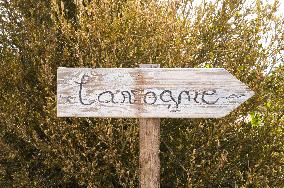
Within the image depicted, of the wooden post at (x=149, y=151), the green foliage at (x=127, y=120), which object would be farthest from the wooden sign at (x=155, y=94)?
the green foliage at (x=127, y=120)

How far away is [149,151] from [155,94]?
0.41 meters

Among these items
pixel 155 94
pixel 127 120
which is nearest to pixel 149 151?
pixel 155 94

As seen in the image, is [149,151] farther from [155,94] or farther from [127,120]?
[127,120]

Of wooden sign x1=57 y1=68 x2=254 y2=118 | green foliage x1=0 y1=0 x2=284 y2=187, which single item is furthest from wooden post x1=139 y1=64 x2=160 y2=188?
green foliage x1=0 y1=0 x2=284 y2=187

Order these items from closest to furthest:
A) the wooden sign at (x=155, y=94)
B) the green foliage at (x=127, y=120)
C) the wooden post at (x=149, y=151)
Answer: the wooden sign at (x=155, y=94) → the wooden post at (x=149, y=151) → the green foliage at (x=127, y=120)

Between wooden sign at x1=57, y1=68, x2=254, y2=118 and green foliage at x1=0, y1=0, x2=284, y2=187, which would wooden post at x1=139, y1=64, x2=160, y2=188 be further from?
green foliage at x1=0, y1=0, x2=284, y2=187

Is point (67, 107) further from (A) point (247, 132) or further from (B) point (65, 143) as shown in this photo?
(A) point (247, 132)

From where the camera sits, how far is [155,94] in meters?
2.86

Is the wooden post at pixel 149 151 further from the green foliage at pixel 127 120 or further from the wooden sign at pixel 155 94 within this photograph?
the green foliage at pixel 127 120

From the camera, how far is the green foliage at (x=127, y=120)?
383 cm

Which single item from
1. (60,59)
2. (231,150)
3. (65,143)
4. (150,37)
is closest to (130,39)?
(150,37)

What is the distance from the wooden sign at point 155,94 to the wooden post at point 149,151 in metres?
0.17

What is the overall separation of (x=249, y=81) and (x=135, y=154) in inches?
48.1

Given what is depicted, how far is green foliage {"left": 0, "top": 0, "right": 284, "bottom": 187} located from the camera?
12.6ft
